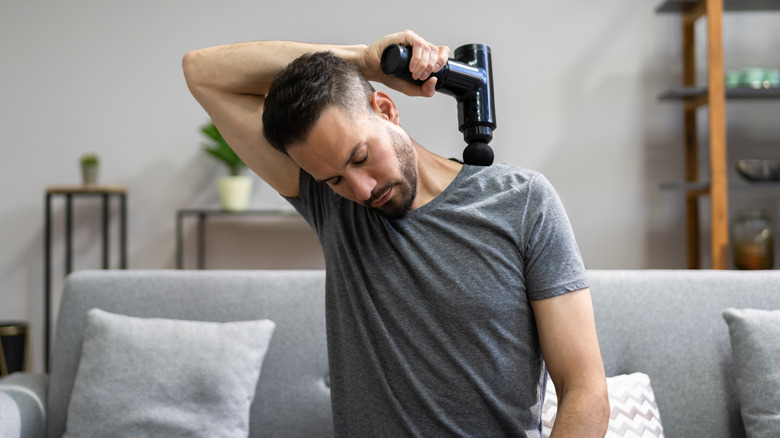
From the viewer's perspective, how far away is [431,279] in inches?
39.6

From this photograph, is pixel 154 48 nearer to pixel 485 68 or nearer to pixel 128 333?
pixel 128 333

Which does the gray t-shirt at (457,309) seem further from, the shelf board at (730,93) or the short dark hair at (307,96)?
the shelf board at (730,93)

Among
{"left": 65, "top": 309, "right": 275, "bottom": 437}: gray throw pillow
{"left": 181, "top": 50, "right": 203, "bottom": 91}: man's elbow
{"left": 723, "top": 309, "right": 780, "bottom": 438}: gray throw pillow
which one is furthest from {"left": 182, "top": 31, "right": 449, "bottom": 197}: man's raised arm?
{"left": 723, "top": 309, "right": 780, "bottom": 438}: gray throw pillow

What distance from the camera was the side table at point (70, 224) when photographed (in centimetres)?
295

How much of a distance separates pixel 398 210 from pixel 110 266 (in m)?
2.61

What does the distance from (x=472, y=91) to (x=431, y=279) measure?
0.97 feet

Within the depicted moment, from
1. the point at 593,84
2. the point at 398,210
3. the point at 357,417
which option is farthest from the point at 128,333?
the point at 593,84

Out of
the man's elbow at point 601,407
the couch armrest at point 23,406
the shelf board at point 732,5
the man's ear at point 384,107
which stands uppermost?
the shelf board at point 732,5

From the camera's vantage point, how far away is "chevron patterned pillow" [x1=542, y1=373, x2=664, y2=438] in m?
1.38

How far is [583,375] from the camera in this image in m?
0.93

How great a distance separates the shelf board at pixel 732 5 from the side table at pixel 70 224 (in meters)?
2.65

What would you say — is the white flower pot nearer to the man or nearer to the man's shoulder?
the man

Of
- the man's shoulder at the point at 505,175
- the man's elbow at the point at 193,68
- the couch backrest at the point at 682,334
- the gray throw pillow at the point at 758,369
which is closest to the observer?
the man's shoulder at the point at 505,175

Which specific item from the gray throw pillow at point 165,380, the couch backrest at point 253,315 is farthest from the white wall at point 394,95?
the gray throw pillow at point 165,380
